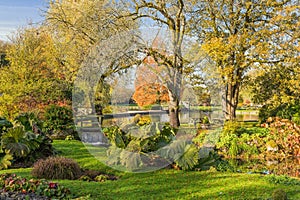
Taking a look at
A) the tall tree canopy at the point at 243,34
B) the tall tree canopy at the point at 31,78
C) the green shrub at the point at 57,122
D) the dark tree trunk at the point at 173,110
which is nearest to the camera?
the tall tree canopy at the point at 243,34

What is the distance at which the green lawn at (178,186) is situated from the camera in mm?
5324

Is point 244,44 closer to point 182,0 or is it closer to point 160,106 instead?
point 182,0

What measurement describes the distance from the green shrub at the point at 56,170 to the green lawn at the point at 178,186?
0.87 ft

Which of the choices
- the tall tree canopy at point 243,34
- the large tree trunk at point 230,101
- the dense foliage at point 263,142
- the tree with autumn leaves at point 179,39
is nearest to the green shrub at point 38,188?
the tree with autumn leaves at point 179,39

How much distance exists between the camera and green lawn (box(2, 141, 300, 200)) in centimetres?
532

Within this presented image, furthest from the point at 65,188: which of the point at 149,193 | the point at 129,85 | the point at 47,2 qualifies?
the point at 47,2

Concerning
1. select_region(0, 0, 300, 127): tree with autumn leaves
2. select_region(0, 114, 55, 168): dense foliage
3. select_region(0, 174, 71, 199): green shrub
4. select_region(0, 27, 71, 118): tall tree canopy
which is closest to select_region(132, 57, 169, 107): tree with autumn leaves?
select_region(0, 0, 300, 127): tree with autumn leaves

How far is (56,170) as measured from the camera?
6395 mm

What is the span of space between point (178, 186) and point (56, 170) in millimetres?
2311

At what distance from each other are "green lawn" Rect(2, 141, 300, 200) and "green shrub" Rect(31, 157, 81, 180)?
265 mm

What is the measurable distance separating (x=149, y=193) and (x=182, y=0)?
9.07 m

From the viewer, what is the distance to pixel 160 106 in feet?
42.9

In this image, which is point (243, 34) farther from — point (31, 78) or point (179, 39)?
point (31, 78)

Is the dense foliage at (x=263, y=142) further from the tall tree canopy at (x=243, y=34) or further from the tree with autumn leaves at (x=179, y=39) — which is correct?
the tall tree canopy at (x=243, y=34)
